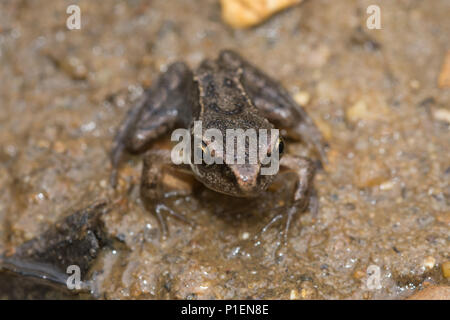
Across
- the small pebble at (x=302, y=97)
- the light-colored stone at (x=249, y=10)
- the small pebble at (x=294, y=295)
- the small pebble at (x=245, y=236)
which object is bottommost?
the small pebble at (x=294, y=295)

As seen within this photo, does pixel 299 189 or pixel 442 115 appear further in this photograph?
pixel 442 115

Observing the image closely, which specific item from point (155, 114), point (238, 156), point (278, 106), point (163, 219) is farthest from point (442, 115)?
point (163, 219)

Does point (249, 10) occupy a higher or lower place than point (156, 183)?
higher

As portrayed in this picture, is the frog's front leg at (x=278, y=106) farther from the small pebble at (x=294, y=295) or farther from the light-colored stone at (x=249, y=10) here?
the small pebble at (x=294, y=295)

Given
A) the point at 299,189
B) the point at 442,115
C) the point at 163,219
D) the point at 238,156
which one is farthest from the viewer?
the point at 442,115

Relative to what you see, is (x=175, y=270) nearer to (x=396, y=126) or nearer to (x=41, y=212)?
(x=41, y=212)

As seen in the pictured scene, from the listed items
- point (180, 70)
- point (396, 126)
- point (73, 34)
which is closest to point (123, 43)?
point (73, 34)

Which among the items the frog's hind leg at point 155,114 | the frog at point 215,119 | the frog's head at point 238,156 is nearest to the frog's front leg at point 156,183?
the frog at point 215,119

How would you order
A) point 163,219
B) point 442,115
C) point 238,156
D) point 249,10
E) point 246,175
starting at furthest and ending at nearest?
point 249,10
point 442,115
point 163,219
point 238,156
point 246,175

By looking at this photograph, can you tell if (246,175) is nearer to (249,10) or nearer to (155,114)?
(155,114)
